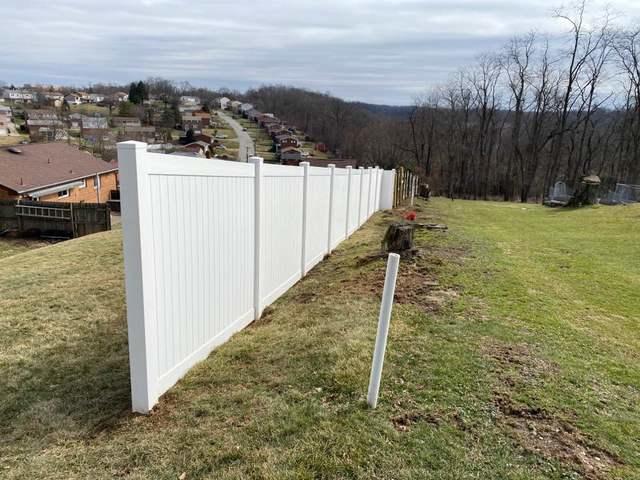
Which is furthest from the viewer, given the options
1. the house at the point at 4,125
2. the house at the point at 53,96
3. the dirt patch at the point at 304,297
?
the house at the point at 53,96

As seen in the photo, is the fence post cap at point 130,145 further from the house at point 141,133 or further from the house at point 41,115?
the house at point 41,115

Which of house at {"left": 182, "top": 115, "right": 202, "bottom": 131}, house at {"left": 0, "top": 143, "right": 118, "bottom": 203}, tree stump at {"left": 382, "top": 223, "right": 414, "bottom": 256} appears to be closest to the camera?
tree stump at {"left": 382, "top": 223, "right": 414, "bottom": 256}

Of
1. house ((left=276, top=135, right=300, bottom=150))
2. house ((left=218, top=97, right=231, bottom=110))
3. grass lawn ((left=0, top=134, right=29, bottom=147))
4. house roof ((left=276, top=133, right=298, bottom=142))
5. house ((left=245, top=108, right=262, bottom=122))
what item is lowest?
grass lawn ((left=0, top=134, right=29, bottom=147))

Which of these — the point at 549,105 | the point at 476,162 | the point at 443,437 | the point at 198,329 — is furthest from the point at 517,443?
the point at 476,162

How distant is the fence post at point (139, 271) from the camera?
2.56 m

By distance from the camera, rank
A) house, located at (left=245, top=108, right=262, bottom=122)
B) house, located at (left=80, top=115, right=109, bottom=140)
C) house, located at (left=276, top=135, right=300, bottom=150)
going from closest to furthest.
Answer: house, located at (left=80, top=115, right=109, bottom=140), house, located at (left=276, top=135, right=300, bottom=150), house, located at (left=245, top=108, right=262, bottom=122)

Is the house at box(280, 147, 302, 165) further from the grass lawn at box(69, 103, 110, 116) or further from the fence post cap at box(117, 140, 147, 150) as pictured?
the fence post cap at box(117, 140, 147, 150)

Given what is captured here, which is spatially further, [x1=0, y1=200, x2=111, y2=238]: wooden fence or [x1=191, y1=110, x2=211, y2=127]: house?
[x1=191, y1=110, x2=211, y2=127]: house

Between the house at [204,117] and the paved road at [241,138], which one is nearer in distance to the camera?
the paved road at [241,138]

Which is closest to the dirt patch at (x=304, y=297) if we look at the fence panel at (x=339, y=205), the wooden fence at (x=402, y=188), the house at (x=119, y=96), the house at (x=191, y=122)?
the fence panel at (x=339, y=205)

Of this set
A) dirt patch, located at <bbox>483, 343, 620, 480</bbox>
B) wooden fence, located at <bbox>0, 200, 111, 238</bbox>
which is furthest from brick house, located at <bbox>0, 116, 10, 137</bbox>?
dirt patch, located at <bbox>483, 343, 620, 480</bbox>

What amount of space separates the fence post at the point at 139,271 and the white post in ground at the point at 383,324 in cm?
157

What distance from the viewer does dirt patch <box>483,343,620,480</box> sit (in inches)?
92.1

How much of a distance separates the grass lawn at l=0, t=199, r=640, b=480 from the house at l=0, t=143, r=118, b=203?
2130cm
